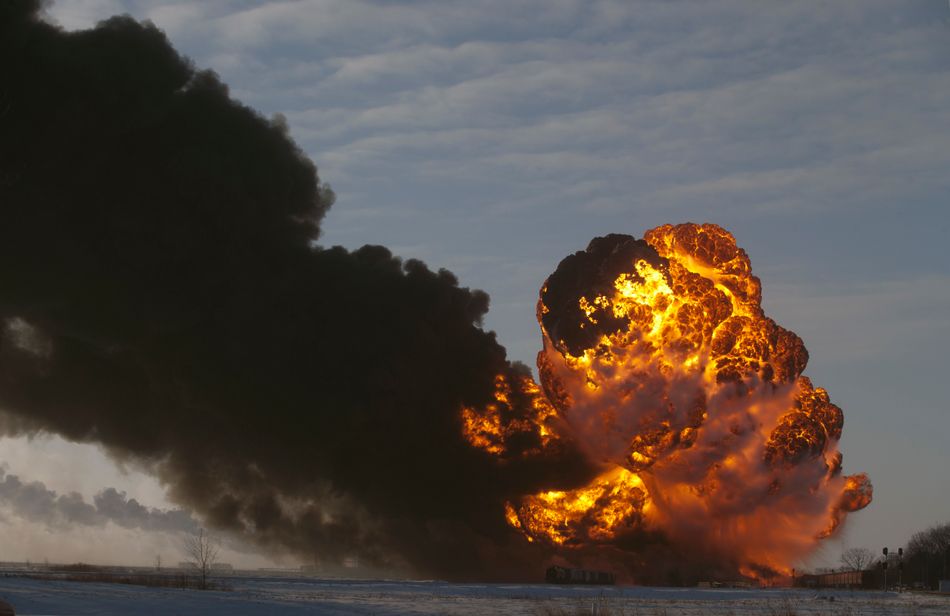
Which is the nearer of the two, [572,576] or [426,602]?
[426,602]

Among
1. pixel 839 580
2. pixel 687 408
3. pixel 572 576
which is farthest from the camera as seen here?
pixel 839 580

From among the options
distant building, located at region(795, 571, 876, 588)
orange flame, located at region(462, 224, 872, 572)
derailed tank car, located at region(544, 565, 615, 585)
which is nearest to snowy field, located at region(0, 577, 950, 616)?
orange flame, located at region(462, 224, 872, 572)

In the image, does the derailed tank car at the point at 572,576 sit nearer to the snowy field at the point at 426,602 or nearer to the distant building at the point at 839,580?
the snowy field at the point at 426,602

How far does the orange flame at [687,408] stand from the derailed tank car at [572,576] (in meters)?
1.97

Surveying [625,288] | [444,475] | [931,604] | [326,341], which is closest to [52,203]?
[326,341]

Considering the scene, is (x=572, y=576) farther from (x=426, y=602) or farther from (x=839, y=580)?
(x=426, y=602)

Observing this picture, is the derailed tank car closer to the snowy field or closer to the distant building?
the snowy field

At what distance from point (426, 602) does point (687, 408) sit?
98.6 ft

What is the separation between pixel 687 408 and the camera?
94.6m

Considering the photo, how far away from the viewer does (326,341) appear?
10706cm

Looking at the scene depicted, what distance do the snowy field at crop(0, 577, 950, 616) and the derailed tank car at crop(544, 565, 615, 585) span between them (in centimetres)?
1038

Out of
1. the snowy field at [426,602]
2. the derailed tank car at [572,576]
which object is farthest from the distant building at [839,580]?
the snowy field at [426,602]

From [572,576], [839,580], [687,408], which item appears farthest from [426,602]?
[839,580]

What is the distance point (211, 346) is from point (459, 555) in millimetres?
25973
